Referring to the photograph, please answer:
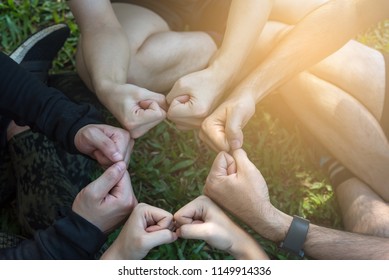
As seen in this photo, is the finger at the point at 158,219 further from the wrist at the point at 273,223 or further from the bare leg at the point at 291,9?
the bare leg at the point at 291,9

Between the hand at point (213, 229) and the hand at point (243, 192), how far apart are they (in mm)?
57

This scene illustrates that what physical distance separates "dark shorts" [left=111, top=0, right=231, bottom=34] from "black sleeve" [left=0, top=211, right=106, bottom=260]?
3.34 feet

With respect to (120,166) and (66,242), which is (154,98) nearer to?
(120,166)

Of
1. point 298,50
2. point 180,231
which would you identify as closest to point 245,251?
point 180,231

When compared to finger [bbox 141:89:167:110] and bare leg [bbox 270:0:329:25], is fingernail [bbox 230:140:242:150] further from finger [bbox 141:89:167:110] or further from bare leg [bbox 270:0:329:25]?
bare leg [bbox 270:0:329:25]

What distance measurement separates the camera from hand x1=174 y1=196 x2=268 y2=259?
61.4 inches

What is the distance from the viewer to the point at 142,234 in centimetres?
152

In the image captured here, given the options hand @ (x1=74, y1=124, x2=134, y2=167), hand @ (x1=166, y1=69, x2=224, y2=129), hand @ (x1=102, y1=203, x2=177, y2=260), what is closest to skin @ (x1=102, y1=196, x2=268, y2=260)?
hand @ (x1=102, y1=203, x2=177, y2=260)

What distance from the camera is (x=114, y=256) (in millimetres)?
1586

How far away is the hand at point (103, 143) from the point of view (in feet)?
5.40

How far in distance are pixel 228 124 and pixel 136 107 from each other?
1.12 feet

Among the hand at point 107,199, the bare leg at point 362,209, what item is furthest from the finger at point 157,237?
the bare leg at point 362,209
